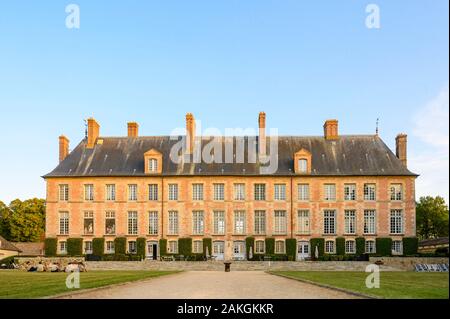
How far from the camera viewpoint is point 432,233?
68625mm

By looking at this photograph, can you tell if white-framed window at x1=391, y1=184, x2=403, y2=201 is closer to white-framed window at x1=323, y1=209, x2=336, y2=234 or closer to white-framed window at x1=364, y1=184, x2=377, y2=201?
white-framed window at x1=364, y1=184, x2=377, y2=201

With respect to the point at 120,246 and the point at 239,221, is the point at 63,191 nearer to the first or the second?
the point at 120,246

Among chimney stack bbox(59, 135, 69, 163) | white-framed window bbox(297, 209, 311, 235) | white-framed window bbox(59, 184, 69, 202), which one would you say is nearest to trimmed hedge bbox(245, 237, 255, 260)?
white-framed window bbox(297, 209, 311, 235)

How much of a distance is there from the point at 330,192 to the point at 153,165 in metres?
15.5

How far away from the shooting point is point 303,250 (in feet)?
148

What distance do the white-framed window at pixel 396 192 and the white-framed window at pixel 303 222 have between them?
7427mm

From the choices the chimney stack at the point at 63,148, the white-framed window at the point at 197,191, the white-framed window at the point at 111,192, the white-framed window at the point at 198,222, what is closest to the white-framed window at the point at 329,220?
the white-framed window at the point at 198,222

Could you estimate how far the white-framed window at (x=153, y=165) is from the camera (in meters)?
46.6

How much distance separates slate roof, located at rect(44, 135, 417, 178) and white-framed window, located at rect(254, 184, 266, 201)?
1156mm

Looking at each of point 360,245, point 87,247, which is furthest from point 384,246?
point 87,247

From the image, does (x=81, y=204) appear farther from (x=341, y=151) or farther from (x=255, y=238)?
(x=341, y=151)

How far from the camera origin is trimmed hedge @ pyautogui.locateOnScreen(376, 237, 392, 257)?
44156 millimetres
